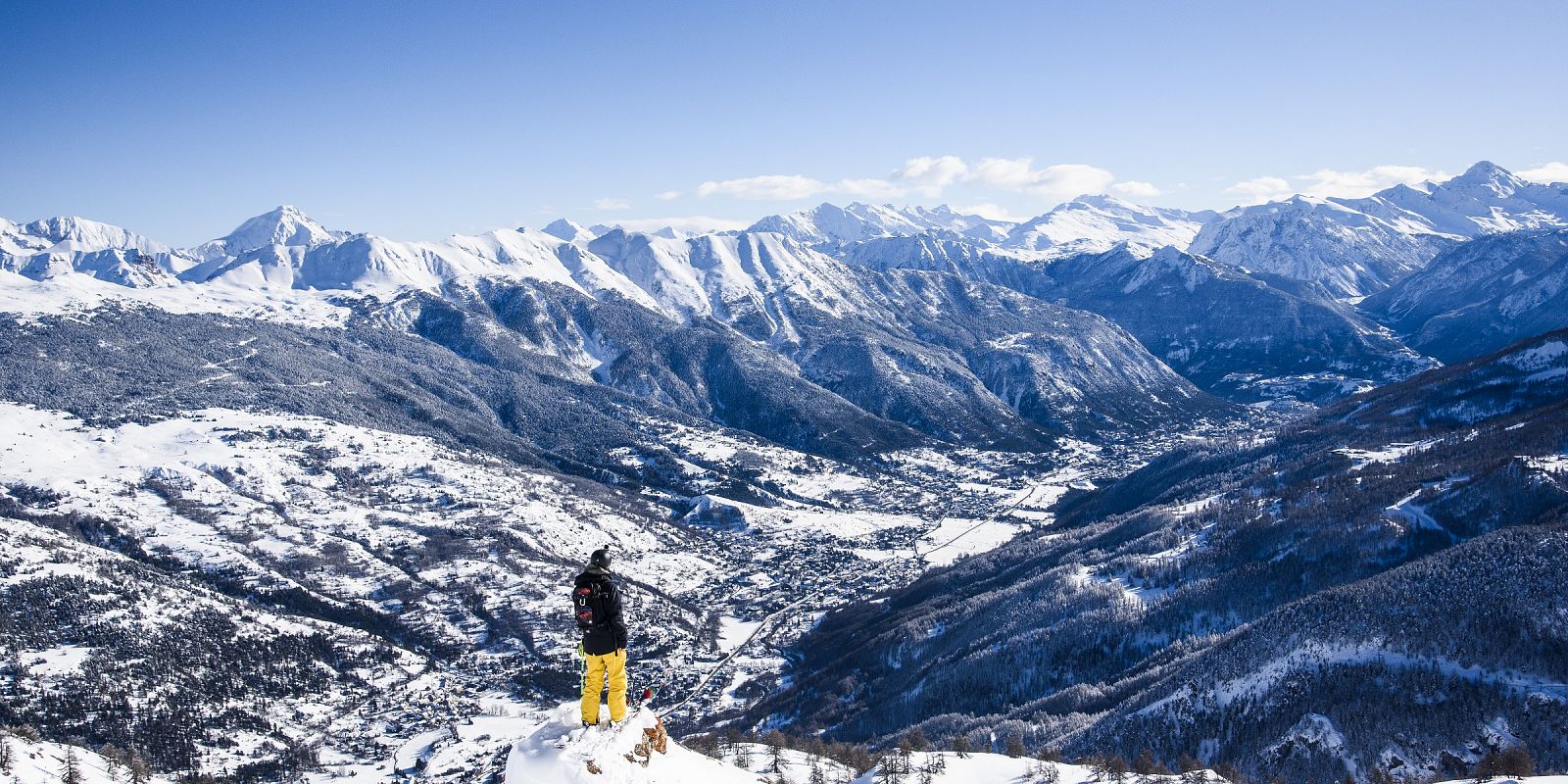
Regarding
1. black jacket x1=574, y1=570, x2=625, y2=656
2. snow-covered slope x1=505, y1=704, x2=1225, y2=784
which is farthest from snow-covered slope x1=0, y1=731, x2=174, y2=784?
black jacket x1=574, y1=570, x2=625, y2=656

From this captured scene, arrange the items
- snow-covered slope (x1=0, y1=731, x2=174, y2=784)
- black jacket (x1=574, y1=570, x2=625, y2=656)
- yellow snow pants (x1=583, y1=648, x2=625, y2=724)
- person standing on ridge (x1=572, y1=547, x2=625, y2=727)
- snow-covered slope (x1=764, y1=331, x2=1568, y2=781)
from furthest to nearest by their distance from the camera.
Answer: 1. snow-covered slope (x1=0, y1=731, x2=174, y2=784)
2. snow-covered slope (x1=764, y1=331, x2=1568, y2=781)
3. yellow snow pants (x1=583, y1=648, x2=625, y2=724)
4. black jacket (x1=574, y1=570, x2=625, y2=656)
5. person standing on ridge (x1=572, y1=547, x2=625, y2=727)

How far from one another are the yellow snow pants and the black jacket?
81 centimetres

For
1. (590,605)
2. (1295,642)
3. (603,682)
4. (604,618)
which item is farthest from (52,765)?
(1295,642)

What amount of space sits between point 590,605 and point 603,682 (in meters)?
4.41

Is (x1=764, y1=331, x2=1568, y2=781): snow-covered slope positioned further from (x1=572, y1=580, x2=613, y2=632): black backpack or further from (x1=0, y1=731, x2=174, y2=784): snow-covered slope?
(x1=0, y1=731, x2=174, y2=784): snow-covered slope

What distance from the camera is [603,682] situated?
3494 centimetres

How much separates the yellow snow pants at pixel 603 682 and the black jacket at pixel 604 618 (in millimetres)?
810

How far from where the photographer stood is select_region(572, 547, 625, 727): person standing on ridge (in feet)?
106

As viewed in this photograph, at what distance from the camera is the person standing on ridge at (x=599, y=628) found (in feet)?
106

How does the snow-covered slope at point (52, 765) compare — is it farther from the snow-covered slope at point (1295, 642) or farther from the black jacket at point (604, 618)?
→ the black jacket at point (604, 618)

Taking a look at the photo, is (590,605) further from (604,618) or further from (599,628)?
(599,628)

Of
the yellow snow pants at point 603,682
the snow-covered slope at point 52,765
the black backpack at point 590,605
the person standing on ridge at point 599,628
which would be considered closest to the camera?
the black backpack at point 590,605

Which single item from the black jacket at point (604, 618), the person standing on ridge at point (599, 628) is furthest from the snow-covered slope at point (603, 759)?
the black jacket at point (604, 618)

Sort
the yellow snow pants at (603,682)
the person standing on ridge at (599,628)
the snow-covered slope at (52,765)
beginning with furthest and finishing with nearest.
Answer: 1. the snow-covered slope at (52,765)
2. the yellow snow pants at (603,682)
3. the person standing on ridge at (599,628)
